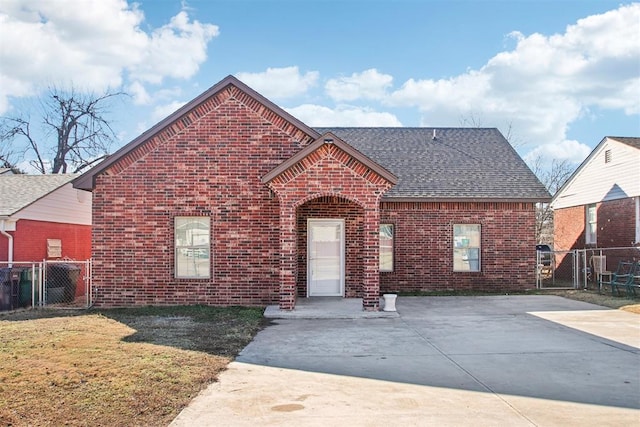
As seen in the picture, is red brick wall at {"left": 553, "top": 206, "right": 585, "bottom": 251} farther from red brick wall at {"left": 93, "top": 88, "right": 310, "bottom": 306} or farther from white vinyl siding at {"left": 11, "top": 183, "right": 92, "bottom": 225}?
white vinyl siding at {"left": 11, "top": 183, "right": 92, "bottom": 225}

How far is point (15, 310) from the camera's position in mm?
14289

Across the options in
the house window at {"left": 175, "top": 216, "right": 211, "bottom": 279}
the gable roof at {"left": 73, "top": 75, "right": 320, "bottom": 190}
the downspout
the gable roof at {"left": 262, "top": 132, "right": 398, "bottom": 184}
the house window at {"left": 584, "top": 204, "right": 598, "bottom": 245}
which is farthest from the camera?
the house window at {"left": 584, "top": 204, "right": 598, "bottom": 245}

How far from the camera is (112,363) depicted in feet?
25.5

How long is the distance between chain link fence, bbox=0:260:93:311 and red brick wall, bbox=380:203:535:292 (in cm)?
943

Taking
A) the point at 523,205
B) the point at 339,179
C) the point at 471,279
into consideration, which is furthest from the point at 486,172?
the point at 339,179

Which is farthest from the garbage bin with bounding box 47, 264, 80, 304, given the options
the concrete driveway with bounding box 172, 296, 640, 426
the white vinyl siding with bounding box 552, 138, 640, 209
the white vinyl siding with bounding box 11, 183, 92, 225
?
the white vinyl siding with bounding box 552, 138, 640, 209

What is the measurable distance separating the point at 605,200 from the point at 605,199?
0.04 metres

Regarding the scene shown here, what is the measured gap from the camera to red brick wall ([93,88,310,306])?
14117 mm

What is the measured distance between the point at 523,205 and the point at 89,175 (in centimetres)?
1340

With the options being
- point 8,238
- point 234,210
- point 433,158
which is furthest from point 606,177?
point 8,238

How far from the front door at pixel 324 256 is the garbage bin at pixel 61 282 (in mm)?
7310

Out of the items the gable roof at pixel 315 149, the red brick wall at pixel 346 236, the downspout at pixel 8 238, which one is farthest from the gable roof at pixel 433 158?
the downspout at pixel 8 238

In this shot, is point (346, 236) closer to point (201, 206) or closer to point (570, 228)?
point (201, 206)

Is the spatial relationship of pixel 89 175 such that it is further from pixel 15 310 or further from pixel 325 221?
pixel 325 221
